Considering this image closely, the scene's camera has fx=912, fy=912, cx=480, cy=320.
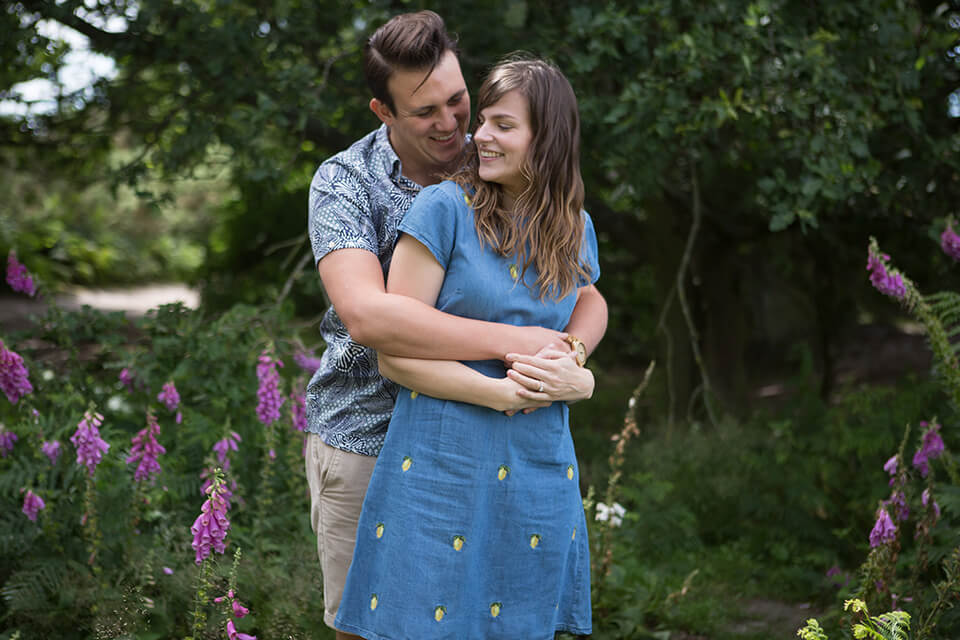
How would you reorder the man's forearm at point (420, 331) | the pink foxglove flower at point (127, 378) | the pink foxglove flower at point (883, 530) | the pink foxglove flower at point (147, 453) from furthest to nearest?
the pink foxglove flower at point (127, 378), the pink foxglove flower at point (147, 453), the pink foxglove flower at point (883, 530), the man's forearm at point (420, 331)

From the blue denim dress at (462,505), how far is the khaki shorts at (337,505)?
0.15m

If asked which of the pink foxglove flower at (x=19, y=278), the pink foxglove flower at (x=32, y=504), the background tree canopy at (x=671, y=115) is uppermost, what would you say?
the background tree canopy at (x=671, y=115)

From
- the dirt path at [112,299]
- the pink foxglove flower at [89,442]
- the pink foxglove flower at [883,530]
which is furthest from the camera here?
the dirt path at [112,299]

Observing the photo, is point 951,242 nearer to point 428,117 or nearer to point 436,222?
point 428,117

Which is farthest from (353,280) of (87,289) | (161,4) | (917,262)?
(87,289)

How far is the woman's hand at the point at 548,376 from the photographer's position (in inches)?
75.6

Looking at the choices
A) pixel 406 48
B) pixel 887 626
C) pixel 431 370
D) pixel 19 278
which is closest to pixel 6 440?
pixel 19 278

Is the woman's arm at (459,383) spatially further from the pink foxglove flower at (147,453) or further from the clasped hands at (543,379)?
the pink foxglove flower at (147,453)

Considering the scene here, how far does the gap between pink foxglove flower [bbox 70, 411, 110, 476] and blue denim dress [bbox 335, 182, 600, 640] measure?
3.97 feet

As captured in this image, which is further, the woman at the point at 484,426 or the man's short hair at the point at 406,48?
the man's short hair at the point at 406,48

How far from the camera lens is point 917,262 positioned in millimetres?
5434

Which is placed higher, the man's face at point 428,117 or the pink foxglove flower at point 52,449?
the man's face at point 428,117

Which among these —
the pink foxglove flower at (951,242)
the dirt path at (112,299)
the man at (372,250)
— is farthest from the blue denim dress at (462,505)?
the dirt path at (112,299)

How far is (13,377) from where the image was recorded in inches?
120
